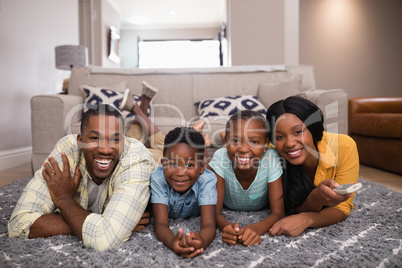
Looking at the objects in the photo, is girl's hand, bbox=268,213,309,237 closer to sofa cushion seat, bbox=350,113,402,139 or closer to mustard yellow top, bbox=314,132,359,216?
mustard yellow top, bbox=314,132,359,216

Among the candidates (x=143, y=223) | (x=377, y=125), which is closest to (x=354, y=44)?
(x=377, y=125)

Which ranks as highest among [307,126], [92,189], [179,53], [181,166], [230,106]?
[179,53]

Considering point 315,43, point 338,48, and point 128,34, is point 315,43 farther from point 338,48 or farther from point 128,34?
point 128,34

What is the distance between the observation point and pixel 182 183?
43.9 inches

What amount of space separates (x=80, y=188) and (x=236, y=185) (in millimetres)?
622

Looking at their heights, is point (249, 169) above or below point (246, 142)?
below

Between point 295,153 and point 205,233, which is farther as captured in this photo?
point 295,153

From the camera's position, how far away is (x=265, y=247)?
3.21 ft

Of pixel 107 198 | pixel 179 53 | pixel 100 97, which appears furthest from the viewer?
pixel 179 53

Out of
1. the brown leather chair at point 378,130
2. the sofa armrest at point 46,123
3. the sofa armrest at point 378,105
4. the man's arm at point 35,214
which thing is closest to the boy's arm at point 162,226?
the man's arm at point 35,214

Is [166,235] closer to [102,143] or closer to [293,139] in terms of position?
[102,143]

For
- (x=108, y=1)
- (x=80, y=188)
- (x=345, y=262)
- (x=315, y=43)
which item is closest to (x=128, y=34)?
(x=108, y=1)

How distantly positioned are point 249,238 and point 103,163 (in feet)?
1.85

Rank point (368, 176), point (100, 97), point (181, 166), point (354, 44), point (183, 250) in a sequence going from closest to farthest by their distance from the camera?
point (183, 250), point (181, 166), point (100, 97), point (368, 176), point (354, 44)
